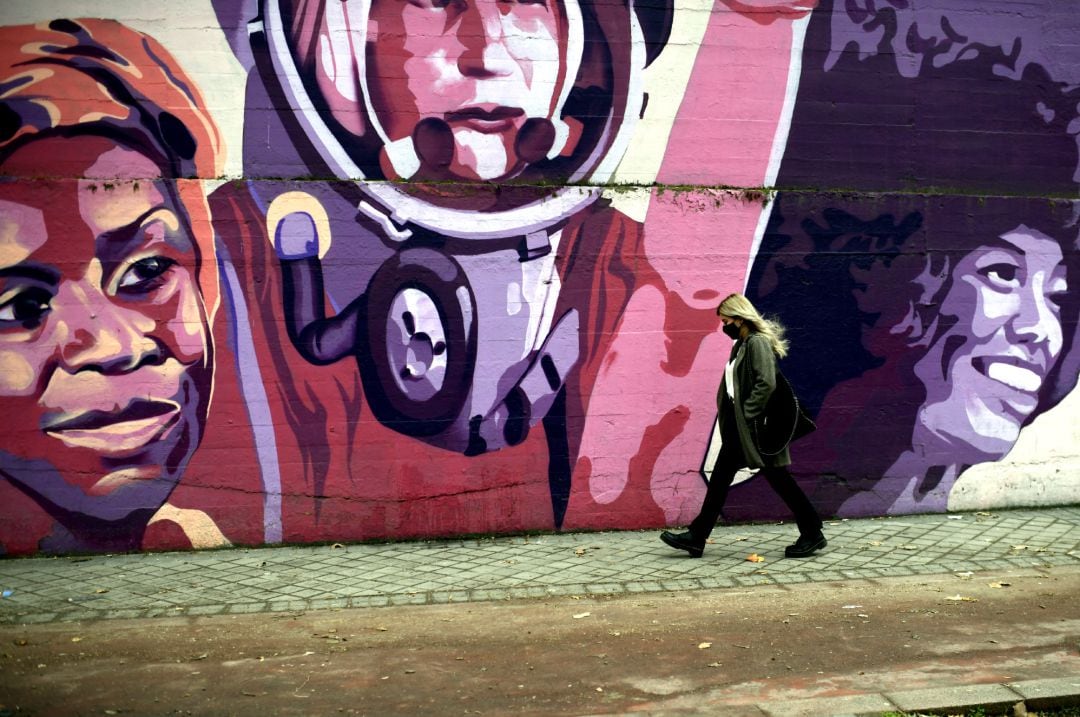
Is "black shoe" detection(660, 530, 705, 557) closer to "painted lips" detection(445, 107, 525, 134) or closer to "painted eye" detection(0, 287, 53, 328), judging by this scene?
"painted lips" detection(445, 107, 525, 134)

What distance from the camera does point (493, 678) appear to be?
17.1 feet

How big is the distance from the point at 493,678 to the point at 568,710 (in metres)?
0.58

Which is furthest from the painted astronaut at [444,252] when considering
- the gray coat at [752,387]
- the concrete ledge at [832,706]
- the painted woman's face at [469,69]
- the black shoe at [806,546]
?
the concrete ledge at [832,706]

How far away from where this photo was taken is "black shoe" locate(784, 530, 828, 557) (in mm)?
7336

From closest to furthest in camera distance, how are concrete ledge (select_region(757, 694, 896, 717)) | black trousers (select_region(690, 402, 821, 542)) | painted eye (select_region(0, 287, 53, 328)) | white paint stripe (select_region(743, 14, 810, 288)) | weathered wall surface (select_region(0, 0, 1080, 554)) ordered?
concrete ledge (select_region(757, 694, 896, 717))
black trousers (select_region(690, 402, 821, 542))
painted eye (select_region(0, 287, 53, 328))
weathered wall surface (select_region(0, 0, 1080, 554))
white paint stripe (select_region(743, 14, 810, 288))

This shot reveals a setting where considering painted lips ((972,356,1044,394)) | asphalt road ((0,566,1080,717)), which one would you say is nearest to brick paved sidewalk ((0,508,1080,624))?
asphalt road ((0,566,1080,717))

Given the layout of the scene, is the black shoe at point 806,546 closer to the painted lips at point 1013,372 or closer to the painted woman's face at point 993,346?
the painted woman's face at point 993,346

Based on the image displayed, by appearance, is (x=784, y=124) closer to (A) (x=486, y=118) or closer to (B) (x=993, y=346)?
(A) (x=486, y=118)

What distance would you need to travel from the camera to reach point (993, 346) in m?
8.71

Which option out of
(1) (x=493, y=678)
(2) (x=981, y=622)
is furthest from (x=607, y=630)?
(2) (x=981, y=622)

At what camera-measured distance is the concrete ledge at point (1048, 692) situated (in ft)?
15.5

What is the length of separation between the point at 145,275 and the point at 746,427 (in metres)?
4.41

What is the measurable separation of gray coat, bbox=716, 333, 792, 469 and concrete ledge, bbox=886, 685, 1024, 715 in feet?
8.22

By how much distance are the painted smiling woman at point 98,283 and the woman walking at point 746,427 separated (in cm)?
369
